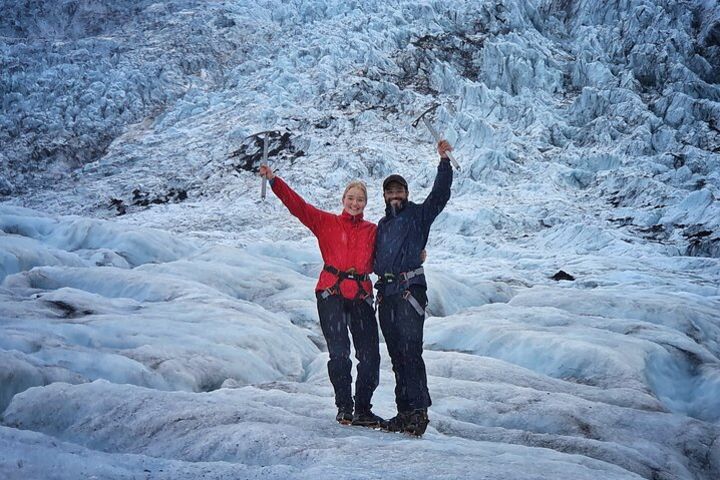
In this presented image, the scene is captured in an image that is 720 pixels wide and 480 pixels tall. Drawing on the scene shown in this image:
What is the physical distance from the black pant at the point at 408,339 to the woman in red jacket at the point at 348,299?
137mm

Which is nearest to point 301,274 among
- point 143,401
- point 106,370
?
point 106,370

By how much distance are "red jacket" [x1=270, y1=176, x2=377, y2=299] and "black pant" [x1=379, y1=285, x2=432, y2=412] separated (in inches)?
8.4

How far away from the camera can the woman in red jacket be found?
4.02m

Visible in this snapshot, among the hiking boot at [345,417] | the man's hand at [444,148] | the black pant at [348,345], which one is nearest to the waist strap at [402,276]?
the black pant at [348,345]

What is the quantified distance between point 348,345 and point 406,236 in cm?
83

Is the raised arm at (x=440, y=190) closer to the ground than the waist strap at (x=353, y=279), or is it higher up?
higher up

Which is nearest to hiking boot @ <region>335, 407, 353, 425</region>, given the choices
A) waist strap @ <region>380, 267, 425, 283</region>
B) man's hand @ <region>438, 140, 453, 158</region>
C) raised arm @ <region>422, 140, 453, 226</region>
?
waist strap @ <region>380, 267, 425, 283</region>

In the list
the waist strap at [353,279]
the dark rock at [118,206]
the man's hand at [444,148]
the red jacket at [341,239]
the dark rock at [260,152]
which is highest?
the dark rock at [260,152]

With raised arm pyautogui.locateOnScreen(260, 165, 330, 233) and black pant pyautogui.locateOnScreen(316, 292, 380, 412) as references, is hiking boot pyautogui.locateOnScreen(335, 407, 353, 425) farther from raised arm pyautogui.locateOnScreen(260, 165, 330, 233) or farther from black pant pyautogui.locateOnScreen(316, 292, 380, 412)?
raised arm pyautogui.locateOnScreen(260, 165, 330, 233)

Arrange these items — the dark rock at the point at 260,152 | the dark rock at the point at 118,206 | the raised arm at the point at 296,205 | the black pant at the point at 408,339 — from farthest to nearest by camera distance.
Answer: the dark rock at the point at 260,152 → the dark rock at the point at 118,206 → the raised arm at the point at 296,205 → the black pant at the point at 408,339

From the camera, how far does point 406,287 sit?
3918 millimetres

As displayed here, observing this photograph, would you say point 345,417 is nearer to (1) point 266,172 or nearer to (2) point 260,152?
(1) point 266,172

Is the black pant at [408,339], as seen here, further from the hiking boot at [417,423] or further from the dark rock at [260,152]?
the dark rock at [260,152]

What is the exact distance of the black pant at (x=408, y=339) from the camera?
12.8 feet
